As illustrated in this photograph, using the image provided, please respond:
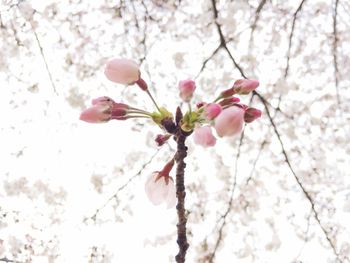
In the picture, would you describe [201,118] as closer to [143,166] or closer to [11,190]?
[143,166]

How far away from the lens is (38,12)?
363 centimetres

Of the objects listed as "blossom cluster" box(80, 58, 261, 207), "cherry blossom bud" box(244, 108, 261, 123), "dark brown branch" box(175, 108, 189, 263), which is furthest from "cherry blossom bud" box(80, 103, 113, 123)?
"cherry blossom bud" box(244, 108, 261, 123)

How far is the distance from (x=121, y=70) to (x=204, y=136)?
205 millimetres

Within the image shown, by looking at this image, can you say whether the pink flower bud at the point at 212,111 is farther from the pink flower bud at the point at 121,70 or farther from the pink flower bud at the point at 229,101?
the pink flower bud at the point at 121,70

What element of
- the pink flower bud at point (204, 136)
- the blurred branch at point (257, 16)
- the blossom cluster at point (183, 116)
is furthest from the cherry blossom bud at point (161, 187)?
the blurred branch at point (257, 16)

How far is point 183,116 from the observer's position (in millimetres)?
910

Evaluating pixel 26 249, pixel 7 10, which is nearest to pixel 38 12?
pixel 7 10

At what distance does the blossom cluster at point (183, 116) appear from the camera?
86 cm

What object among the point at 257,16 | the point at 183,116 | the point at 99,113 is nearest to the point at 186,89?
the point at 183,116

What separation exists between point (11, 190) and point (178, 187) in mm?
3817

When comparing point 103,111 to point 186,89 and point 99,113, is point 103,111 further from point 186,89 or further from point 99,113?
point 186,89

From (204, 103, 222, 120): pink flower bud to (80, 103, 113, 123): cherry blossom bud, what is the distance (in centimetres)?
18

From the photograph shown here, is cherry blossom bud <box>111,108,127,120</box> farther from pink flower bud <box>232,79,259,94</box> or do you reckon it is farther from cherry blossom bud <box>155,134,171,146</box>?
pink flower bud <box>232,79,259,94</box>

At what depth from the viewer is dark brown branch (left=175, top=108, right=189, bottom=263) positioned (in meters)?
0.82
